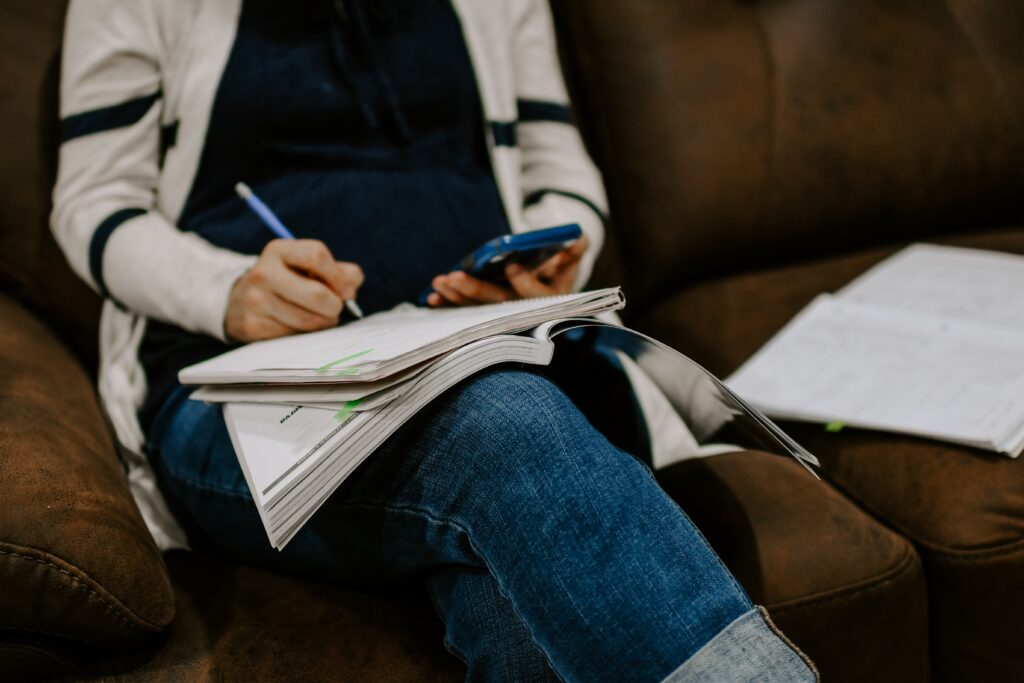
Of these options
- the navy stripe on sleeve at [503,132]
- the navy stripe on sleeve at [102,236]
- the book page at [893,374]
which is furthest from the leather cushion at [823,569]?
the navy stripe on sleeve at [102,236]

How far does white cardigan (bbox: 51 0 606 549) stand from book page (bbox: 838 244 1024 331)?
2.65ft

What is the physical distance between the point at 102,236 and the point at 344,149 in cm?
27

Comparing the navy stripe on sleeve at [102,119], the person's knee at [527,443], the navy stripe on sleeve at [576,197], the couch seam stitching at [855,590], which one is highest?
the navy stripe on sleeve at [102,119]

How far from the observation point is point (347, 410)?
1.59 feet

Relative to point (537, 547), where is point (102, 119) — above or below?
above

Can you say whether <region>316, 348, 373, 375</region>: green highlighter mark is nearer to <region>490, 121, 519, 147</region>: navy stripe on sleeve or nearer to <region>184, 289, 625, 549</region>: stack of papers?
<region>184, 289, 625, 549</region>: stack of papers

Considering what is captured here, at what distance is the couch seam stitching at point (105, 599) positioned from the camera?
0.52m

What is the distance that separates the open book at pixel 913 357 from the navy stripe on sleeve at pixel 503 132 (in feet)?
1.32

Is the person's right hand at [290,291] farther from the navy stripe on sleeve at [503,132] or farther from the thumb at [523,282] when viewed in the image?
the navy stripe on sleeve at [503,132]

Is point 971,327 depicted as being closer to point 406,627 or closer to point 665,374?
point 665,374

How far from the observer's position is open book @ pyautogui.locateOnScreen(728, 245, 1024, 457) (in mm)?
767

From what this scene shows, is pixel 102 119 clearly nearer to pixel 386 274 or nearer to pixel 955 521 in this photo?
pixel 386 274

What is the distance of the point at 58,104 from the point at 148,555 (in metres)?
0.61

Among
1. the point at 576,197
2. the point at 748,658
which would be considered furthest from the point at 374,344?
the point at 576,197
